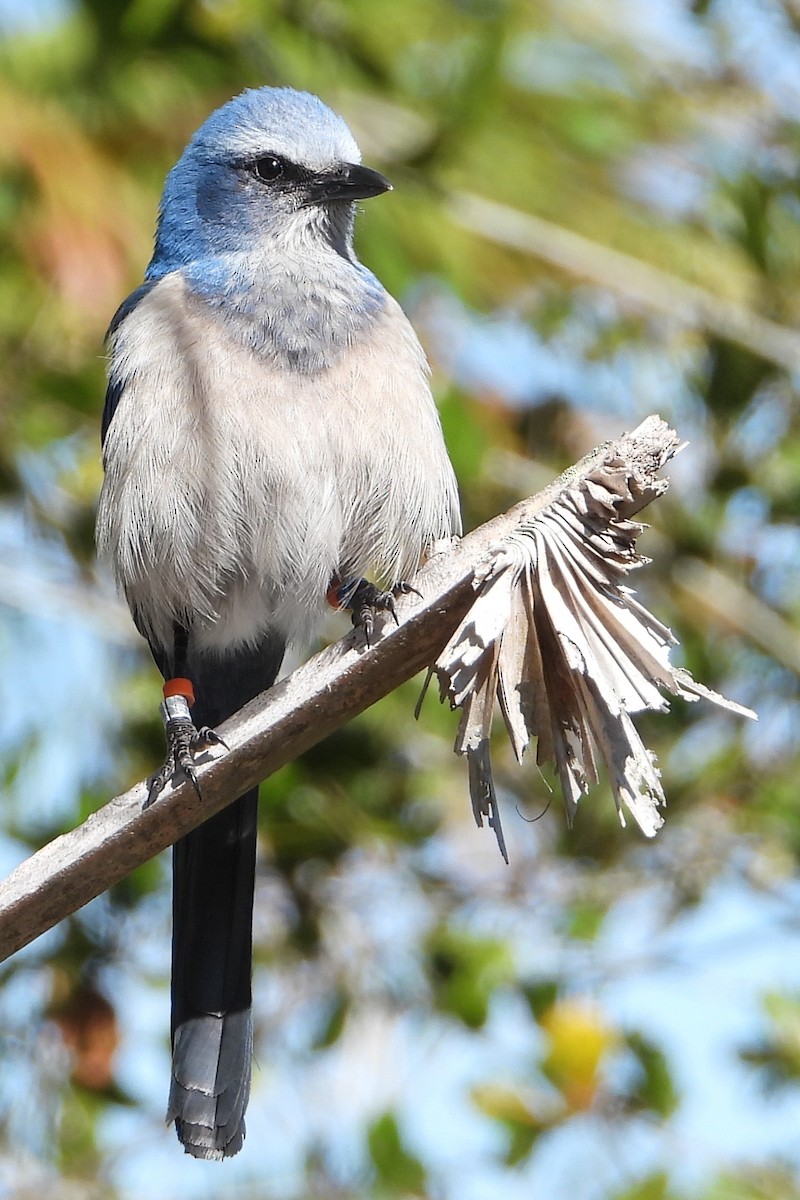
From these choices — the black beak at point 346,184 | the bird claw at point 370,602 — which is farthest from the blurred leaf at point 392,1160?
the black beak at point 346,184

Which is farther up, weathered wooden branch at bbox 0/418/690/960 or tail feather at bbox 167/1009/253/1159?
weathered wooden branch at bbox 0/418/690/960

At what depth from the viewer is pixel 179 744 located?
3607 millimetres

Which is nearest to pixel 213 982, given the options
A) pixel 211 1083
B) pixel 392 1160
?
pixel 211 1083

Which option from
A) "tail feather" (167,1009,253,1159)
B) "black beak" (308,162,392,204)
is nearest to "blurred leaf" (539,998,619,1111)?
"tail feather" (167,1009,253,1159)

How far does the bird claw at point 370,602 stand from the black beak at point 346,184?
4.27ft

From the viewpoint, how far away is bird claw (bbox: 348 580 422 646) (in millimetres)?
2898

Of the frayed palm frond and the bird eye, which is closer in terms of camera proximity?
the frayed palm frond

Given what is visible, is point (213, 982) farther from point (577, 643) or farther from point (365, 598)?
point (577, 643)

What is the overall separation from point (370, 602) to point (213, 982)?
1.04m

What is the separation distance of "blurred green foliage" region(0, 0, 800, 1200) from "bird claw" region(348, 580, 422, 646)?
1.46 meters

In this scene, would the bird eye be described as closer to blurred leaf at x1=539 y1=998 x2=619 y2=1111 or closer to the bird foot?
the bird foot

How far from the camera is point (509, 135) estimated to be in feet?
21.4

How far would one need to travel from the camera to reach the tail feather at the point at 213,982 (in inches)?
134

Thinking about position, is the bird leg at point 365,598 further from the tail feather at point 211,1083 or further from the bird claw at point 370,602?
the tail feather at point 211,1083
